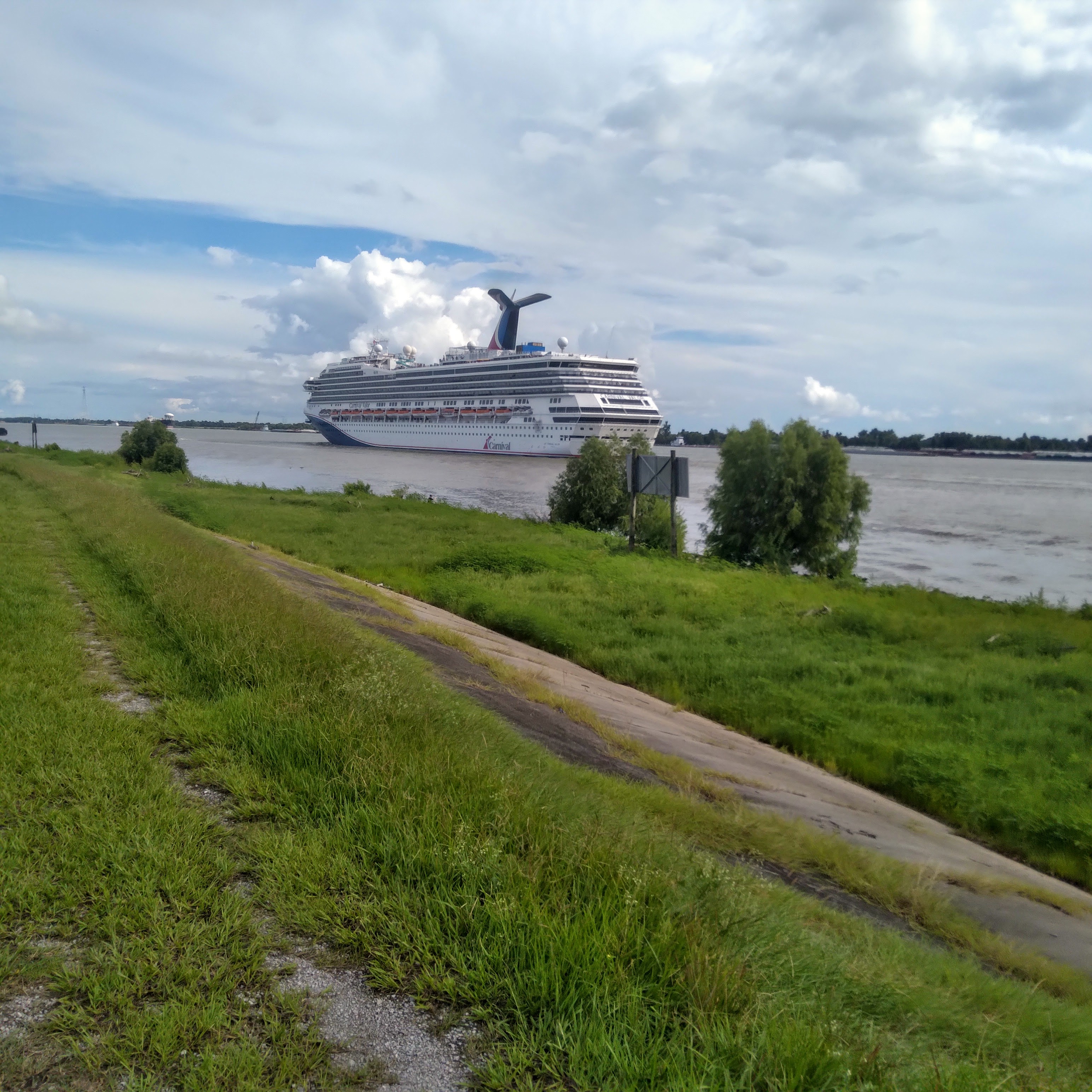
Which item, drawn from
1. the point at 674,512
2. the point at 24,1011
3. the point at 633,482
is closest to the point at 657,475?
the point at 633,482

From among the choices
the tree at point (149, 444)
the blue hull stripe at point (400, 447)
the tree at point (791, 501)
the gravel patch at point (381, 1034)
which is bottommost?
the gravel patch at point (381, 1034)

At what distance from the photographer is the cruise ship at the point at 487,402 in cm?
7094

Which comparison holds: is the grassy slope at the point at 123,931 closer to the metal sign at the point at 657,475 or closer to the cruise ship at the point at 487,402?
the metal sign at the point at 657,475

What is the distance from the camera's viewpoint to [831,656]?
519 inches

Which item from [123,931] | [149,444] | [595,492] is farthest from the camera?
[149,444]

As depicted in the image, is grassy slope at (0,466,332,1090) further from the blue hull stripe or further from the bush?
the blue hull stripe

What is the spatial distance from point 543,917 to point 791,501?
83.1 ft

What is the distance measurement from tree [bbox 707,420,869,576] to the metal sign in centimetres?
575

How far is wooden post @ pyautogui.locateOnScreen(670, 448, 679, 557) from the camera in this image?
2169 centimetres

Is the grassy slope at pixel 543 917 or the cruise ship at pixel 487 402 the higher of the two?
the cruise ship at pixel 487 402

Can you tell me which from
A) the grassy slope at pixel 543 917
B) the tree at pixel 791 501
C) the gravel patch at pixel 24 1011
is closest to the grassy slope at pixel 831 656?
the grassy slope at pixel 543 917

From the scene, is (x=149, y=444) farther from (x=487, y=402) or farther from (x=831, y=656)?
(x=831, y=656)

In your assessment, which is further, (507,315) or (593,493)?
(507,315)

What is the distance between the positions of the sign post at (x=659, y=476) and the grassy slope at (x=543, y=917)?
17185 millimetres
